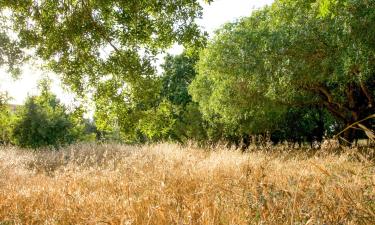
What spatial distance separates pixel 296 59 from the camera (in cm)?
1545

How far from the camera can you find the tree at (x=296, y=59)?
1301 cm

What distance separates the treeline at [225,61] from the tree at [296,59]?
48 mm

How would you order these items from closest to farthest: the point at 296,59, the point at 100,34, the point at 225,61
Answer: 1. the point at 100,34
2. the point at 296,59
3. the point at 225,61

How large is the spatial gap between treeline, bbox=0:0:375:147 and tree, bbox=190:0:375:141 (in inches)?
1.9

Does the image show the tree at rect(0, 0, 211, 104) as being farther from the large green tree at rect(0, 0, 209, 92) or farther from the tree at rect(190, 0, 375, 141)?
the tree at rect(190, 0, 375, 141)

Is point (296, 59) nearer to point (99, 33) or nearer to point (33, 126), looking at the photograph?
point (99, 33)

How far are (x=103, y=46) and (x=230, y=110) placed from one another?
13255 millimetres

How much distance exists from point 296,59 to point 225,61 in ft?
12.3

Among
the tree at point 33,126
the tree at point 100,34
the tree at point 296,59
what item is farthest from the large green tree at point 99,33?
the tree at point 33,126

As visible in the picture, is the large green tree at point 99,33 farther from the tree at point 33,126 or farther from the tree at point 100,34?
the tree at point 33,126

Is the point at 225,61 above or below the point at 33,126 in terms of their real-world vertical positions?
above

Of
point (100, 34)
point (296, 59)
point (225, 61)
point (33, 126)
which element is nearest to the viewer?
point (100, 34)

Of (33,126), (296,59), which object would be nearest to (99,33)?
(296,59)

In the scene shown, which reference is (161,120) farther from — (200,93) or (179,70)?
(179,70)
